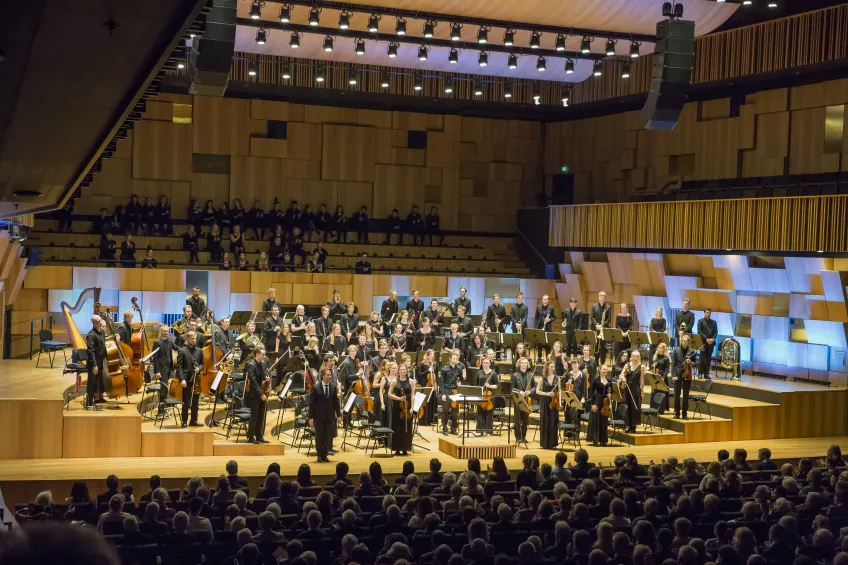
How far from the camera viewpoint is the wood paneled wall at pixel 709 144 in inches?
674

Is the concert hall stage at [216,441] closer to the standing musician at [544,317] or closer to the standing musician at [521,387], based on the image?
the standing musician at [521,387]

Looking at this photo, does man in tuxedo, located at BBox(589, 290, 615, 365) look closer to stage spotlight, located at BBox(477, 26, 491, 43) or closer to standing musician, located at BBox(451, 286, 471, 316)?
standing musician, located at BBox(451, 286, 471, 316)

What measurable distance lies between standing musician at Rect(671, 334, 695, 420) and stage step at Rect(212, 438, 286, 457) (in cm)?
585

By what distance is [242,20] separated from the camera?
47.8 feet

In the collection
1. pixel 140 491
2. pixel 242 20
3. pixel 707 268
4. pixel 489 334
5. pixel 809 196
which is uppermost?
pixel 242 20

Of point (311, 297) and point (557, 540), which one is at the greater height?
point (311, 297)

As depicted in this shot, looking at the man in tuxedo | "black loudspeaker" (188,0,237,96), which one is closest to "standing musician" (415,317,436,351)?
the man in tuxedo

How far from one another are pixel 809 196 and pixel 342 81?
33.0 feet

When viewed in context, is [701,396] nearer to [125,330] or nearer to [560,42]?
[560,42]

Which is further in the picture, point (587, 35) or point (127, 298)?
point (127, 298)

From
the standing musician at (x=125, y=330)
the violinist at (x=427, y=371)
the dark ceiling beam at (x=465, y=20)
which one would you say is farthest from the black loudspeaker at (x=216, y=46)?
the dark ceiling beam at (x=465, y=20)

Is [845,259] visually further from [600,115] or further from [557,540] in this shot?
[557,540]

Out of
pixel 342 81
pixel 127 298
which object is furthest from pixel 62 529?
pixel 342 81

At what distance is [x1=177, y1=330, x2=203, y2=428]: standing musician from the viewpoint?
475 inches
